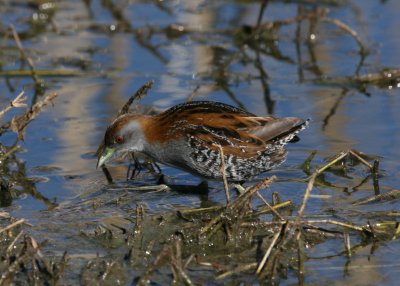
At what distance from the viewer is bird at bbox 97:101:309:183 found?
748 cm

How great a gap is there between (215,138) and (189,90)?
3.09 m

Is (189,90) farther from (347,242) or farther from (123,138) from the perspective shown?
(347,242)

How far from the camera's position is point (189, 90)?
34.6 feet

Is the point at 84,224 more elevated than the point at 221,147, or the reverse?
the point at 221,147

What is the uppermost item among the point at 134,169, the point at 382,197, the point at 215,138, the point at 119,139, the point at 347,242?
the point at 215,138

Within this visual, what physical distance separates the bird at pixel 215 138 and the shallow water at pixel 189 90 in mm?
350

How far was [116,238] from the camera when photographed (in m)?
6.78

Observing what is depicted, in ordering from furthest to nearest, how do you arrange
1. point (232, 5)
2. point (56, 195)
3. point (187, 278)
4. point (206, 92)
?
point (232, 5) → point (206, 92) → point (56, 195) → point (187, 278)

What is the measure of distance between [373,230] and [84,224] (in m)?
2.01

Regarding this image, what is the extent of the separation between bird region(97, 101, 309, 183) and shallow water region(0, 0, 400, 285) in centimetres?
35

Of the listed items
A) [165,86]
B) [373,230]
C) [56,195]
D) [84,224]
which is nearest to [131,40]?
[165,86]

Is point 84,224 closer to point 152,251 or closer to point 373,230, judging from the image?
point 152,251

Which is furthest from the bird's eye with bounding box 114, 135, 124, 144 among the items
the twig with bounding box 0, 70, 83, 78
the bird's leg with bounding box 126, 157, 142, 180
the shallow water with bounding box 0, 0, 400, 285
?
the twig with bounding box 0, 70, 83, 78

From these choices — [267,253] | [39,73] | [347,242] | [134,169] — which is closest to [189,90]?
[39,73]
